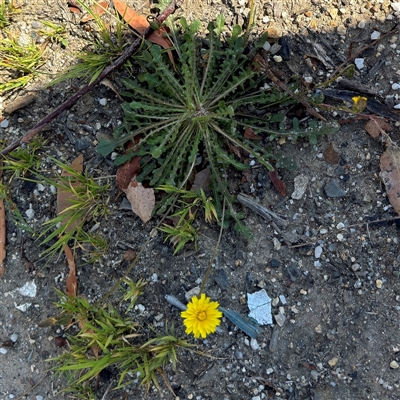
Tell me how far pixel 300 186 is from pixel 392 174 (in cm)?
55

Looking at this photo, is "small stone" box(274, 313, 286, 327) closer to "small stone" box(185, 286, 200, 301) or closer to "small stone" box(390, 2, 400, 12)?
"small stone" box(185, 286, 200, 301)

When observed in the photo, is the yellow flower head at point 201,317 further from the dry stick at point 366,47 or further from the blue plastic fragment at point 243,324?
the dry stick at point 366,47

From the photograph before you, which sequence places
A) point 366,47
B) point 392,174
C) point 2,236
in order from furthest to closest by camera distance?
point 2,236, point 366,47, point 392,174

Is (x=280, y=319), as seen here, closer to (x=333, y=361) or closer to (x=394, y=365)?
(x=333, y=361)

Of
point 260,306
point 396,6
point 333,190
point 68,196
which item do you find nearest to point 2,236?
point 68,196

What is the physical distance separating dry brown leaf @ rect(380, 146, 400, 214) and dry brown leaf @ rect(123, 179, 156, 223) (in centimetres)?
142

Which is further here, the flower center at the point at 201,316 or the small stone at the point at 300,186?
the small stone at the point at 300,186

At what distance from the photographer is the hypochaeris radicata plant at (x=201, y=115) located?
2734 mm

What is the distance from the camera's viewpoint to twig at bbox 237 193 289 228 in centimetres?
281

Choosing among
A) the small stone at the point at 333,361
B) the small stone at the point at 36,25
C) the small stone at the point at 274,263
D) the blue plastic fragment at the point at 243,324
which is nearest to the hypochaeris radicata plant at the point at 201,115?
the small stone at the point at 274,263

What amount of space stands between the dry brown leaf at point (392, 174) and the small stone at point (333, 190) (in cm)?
26

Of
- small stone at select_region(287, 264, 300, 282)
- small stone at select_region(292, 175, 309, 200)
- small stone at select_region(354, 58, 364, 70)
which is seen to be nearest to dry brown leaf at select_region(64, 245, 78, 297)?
small stone at select_region(287, 264, 300, 282)

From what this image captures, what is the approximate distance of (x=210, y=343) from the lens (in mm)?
2744

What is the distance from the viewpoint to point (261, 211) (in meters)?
2.81
